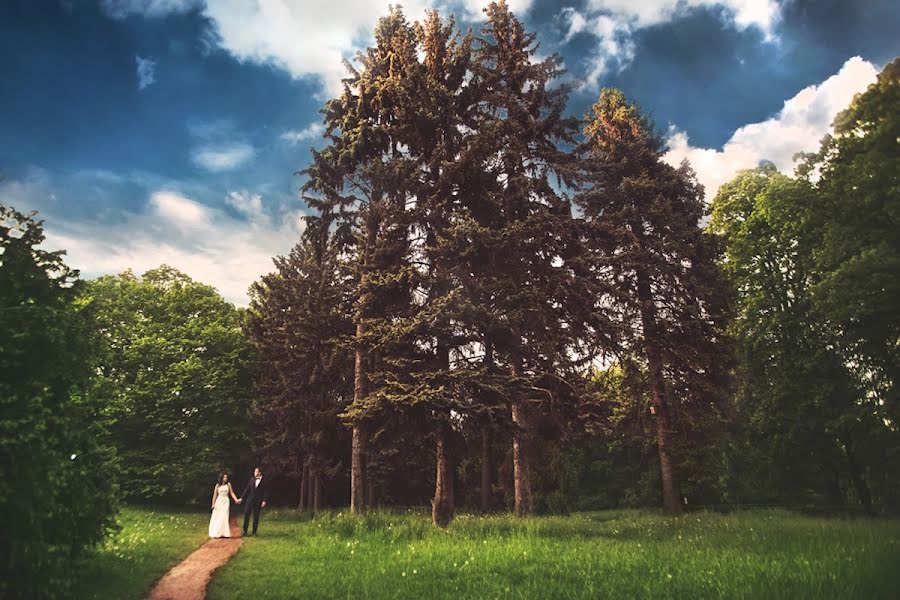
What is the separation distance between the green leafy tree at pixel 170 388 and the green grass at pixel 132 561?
545 inches

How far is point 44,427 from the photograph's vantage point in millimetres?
Result: 6000

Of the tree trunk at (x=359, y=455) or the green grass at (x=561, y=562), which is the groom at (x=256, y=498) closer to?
the green grass at (x=561, y=562)

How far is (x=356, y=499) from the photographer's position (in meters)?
17.4

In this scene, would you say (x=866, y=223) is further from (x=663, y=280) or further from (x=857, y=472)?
(x=857, y=472)

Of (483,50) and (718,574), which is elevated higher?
(483,50)

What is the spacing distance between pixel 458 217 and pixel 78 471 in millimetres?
10937

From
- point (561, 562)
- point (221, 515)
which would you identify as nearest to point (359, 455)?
point (221, 515)

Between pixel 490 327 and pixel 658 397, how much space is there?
10422 mm

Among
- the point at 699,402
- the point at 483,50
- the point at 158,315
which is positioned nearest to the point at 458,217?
the point at 483,50

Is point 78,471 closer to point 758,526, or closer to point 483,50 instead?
point 758,526

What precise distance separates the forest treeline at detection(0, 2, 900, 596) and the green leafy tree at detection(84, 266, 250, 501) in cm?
16

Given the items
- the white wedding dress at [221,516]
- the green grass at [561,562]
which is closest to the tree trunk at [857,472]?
the green grass at [561,562]

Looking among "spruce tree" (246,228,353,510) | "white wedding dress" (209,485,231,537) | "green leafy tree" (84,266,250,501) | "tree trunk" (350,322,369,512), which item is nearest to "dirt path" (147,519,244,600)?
"white wedding dress" (209,485,231,537)

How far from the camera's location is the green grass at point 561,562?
23.8ft
